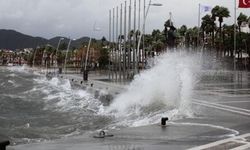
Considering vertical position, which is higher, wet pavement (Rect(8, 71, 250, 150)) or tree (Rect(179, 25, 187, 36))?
tree (Rect(179, 25, 187, 36))

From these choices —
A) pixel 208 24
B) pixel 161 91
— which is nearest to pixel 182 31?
pixel 208 24

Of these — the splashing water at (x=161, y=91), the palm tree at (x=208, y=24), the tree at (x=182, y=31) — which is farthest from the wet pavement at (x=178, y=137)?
the tree at (x=182, y=31)

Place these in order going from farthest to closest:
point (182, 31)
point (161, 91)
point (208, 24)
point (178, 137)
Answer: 1. point (182, 31)
2. point (208, 24)
3. point (161, 91)
4. point (178, 137)

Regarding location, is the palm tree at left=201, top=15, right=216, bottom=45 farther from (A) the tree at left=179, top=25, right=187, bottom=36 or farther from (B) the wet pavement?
(B) the wet pavement

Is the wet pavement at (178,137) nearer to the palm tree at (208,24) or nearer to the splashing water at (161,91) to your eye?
the splashing water at (161,91)

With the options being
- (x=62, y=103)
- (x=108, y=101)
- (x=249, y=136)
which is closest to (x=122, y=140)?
(x=249, y=136)

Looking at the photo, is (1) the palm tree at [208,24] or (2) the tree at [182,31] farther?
(2) the tree at [182,31]


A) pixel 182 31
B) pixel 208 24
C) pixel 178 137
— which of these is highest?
pixel 208 24

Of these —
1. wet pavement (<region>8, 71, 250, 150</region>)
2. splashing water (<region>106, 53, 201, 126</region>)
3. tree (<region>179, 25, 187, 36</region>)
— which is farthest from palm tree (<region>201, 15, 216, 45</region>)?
wet pavement (<region>8, 71, 250, 150</region>)

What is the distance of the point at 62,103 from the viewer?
120 feet

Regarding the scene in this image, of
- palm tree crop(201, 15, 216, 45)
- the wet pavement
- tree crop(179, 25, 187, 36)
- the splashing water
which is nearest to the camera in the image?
the wet pavement

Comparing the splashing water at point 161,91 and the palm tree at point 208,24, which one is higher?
the palm tree at point 208,24

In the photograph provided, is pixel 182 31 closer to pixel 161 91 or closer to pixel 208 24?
pixel 208 24

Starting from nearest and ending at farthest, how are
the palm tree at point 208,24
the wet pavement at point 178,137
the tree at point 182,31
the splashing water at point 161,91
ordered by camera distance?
the wet pavement at point 178,137 < the splashing water at point 161,91 < the palm tree at point 208,24 < the tree at point 182,31
